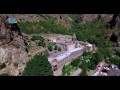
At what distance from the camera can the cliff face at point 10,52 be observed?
5094 mm

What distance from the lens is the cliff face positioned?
16.7 ft

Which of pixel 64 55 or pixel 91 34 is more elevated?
pixel 91 34

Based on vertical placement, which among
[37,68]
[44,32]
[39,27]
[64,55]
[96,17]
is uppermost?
[96,17]

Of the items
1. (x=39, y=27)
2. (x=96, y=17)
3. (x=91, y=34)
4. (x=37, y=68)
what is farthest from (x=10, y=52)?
(x=96, y=17)

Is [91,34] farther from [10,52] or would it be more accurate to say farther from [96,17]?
[10,52]

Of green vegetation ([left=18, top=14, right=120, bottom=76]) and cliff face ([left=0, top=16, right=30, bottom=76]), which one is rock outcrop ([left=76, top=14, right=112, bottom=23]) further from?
cliff face ([left=0, top=16, right=30, bottom=76])

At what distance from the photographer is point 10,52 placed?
5.21m

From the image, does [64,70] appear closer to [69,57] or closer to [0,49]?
[69,57]

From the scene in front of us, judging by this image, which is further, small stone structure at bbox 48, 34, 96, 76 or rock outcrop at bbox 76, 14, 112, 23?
rock outcrop at bbox 76, 14, 112, 23

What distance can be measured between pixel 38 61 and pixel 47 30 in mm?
9280

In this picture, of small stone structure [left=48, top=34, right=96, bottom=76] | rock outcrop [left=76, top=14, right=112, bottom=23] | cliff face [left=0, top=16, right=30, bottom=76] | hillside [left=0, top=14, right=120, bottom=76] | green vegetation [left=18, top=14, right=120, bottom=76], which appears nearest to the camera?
cliff face [left=0, top=16, right=30, bottom=76]

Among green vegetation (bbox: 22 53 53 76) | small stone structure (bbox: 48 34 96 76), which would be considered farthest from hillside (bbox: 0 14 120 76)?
small stone structure (bbox: 48 34 96 76)

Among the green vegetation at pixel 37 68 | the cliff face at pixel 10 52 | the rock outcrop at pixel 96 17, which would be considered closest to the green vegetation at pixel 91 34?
the rock outcrop at pixel 96 17
